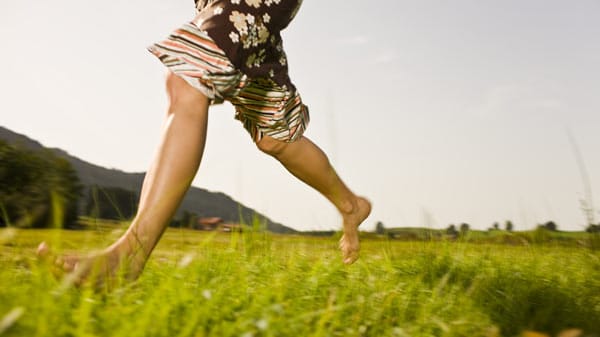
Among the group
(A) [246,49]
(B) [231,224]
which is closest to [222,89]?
(A) [246,49]

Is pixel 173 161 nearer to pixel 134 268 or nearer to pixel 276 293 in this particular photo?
pixel 134 268

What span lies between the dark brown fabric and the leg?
42 cm

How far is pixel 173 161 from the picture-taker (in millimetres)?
1820

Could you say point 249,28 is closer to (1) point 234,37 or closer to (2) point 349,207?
(1) point 234,37

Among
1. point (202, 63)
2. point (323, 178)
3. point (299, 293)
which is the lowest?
point (299, 293)

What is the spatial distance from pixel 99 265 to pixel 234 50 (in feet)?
2.72

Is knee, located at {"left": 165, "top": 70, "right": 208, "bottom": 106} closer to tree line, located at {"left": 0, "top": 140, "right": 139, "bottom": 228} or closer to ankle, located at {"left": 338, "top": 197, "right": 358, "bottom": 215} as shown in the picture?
ankle, located at {"left": 338, "top": 197, "right": 358, "bottom": 215}

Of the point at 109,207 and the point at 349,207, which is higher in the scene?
the point at 349,207

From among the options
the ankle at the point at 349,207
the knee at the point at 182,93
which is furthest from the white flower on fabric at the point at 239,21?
the ankle at the point at 349,207

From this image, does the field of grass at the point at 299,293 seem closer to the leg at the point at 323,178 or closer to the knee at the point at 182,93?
the leg at the point at 323,178

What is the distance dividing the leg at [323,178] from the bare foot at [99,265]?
38.9 inches

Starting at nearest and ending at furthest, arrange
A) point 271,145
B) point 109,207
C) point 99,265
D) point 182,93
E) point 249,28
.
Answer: point 99,265, point 182,93, point 249,28, point 109,207, point 271,145

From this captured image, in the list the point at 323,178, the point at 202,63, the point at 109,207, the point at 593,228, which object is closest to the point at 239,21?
the point at 202,63

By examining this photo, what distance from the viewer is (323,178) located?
8.80ft
